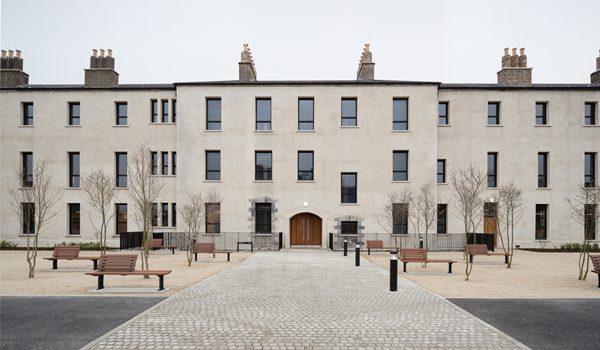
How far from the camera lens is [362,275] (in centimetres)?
1328

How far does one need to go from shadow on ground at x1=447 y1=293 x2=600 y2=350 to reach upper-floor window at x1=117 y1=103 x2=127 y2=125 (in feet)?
83.0

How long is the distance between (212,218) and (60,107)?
1409 cm

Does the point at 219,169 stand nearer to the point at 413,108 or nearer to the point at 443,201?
the point at 413,108

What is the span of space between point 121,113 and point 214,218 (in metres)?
10.7

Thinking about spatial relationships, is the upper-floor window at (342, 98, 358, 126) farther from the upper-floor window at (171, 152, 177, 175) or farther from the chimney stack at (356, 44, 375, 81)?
the upper-floor window at (171, 152, 177, 175)

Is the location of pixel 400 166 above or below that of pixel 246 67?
below

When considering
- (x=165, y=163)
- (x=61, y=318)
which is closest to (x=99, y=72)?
(x=165, y=163)

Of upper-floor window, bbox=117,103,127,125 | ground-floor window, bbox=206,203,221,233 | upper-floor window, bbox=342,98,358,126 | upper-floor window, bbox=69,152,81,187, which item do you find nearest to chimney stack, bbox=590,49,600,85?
upper-floor window, bbox=342,98,358,126

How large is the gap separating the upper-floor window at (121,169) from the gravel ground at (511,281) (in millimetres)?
19383

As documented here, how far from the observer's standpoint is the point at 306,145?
82.9 ft

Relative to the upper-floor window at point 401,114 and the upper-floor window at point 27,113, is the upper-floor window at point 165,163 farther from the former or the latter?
the upper-floor window at point 401,114

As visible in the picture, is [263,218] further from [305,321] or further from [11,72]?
[11,72]

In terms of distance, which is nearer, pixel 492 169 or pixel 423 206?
pixel 423 206

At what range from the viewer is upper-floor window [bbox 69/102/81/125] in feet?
87.5
